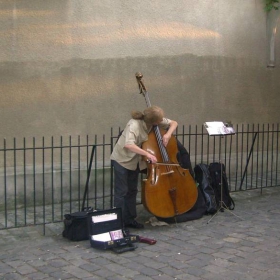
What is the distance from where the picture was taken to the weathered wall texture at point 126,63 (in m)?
7.49

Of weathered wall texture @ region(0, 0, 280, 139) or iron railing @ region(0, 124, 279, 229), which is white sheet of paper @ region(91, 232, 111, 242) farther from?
weathered wall texture @ region(0, 0, 280, 139)

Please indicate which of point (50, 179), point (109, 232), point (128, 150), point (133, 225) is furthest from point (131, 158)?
point (50, 179)

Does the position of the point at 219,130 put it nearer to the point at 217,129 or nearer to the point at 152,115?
the point at 217,129

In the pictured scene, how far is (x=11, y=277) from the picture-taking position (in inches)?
188

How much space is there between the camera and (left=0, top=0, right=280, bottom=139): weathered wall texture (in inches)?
295

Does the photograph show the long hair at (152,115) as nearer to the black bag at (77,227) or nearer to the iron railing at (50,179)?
the iron railing at (50,179)

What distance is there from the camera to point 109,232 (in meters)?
5.68

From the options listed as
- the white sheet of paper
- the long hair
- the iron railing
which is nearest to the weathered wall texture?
the iron railing

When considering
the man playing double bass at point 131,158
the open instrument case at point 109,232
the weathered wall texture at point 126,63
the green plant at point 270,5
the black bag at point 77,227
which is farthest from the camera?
the green plant at point 270,5

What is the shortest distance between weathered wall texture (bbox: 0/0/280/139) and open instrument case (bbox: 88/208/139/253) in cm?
245

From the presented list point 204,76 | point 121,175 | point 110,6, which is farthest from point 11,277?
point 204,76

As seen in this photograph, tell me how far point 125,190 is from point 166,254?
3.73 ft

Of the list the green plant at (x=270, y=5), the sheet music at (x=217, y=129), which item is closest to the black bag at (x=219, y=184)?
the sheet music at (x=217, y=129)

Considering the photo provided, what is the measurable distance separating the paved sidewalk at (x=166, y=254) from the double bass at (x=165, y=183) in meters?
0.32
